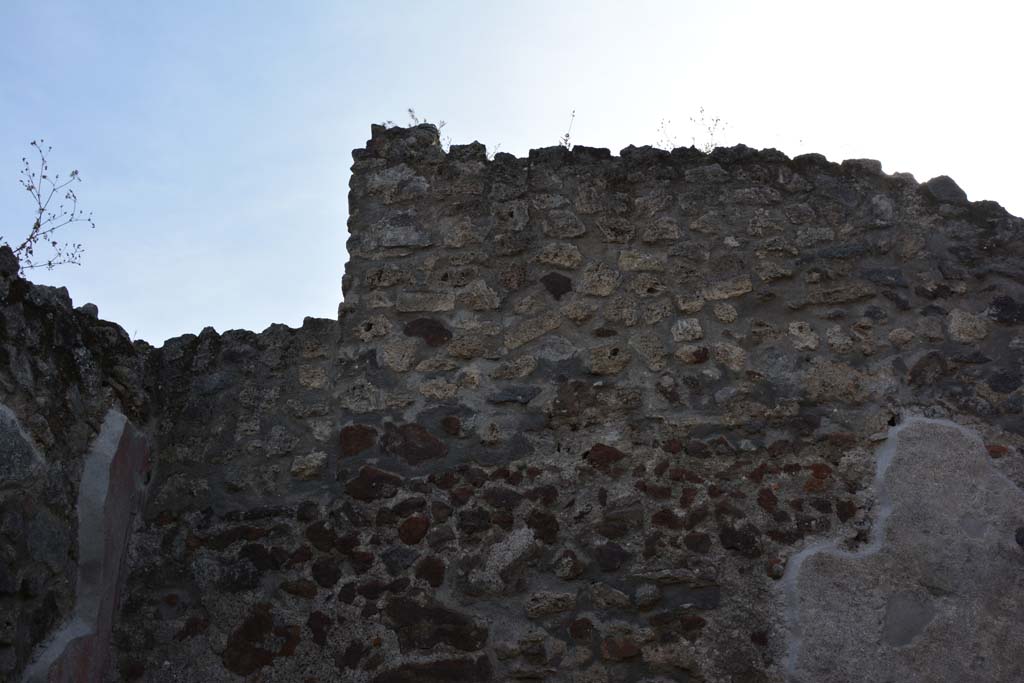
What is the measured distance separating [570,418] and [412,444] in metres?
0.57

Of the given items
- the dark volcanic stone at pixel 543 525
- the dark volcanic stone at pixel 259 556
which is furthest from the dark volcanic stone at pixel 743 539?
the dark volcanic stone at pixel 259 556

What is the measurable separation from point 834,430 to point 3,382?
2685mm

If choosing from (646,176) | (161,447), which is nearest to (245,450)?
(161,447)

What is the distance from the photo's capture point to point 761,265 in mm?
4035

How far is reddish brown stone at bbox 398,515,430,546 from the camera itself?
3.66 m

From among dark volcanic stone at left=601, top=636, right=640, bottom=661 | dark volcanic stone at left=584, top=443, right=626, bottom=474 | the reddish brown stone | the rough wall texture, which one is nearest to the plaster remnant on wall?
the rough wall texture

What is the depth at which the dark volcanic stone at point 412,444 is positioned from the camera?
380 cm

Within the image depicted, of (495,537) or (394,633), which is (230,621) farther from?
(495,537)

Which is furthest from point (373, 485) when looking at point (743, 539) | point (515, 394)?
point (743, 539)

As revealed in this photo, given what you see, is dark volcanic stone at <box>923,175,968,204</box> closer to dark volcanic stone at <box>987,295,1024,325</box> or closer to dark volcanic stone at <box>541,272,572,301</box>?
dark volcanic stone at <box>987,295,1024,325</box>

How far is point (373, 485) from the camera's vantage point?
12.3 ft

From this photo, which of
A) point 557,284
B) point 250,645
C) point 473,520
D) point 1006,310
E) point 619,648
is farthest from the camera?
point 557,284

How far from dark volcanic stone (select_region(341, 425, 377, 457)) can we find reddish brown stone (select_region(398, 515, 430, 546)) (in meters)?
0.32

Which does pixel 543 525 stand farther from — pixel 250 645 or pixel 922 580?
pixel 922 580
